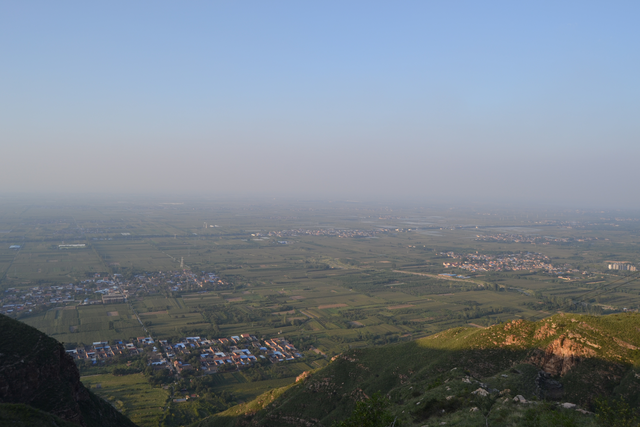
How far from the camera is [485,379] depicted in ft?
99.4

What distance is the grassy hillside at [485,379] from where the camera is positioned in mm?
23953

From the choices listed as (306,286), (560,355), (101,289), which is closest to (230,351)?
(306,286)

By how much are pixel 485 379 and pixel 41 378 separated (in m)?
34.1

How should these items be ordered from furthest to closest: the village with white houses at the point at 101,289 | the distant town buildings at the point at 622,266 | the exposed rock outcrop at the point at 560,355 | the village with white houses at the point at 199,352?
1. the distant town buildings at the point at 622,266
2. the village with white houses at the point at 101,289
3. the village with white houses at the point at 199,352
4. the exposed rock outcrop at the point at 560,355

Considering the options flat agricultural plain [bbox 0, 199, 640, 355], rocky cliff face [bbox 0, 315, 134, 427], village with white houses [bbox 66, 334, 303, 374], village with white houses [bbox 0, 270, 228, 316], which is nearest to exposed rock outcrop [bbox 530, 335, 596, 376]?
rocky cliff face [bbox 0, 315, 134, 427]

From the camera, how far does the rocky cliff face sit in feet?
96.2

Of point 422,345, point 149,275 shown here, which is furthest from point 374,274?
point 422,345

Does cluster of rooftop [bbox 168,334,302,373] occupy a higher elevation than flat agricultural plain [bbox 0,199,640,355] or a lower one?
lower

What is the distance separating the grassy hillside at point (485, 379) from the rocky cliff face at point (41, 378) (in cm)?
1402

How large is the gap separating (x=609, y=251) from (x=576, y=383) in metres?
182

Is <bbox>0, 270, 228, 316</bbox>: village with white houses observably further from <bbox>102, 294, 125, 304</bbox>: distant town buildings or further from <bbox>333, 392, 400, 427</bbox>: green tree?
<bbox>333, 392, 400, 427</bbox>: green tree

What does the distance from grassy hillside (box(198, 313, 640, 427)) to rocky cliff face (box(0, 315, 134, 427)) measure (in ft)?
46.0

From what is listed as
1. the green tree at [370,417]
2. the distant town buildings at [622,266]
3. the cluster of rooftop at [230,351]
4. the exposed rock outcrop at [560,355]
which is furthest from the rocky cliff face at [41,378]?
the distant town buildings at [622,266]

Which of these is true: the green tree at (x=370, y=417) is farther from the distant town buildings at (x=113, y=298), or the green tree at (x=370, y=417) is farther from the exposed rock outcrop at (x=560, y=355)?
the distant town buildings at (x=113, y=298)
